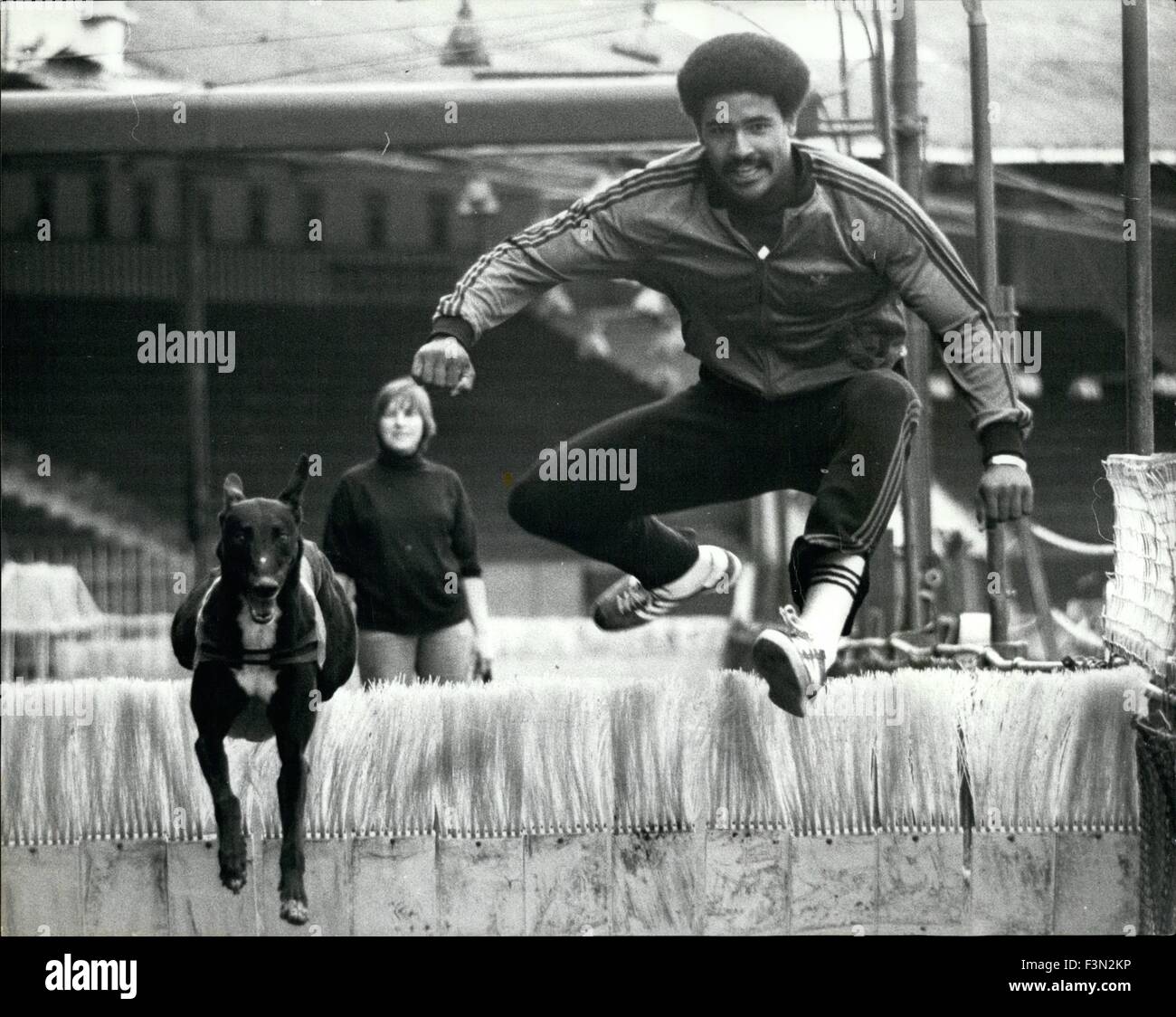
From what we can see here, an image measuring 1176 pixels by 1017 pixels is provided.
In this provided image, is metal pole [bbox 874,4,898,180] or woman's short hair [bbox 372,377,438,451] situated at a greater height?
metal pole [bbox 874,4,898,180]

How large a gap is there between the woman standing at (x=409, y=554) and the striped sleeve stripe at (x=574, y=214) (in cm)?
35

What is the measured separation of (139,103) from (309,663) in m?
1.94

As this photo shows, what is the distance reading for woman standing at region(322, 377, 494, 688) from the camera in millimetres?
7273

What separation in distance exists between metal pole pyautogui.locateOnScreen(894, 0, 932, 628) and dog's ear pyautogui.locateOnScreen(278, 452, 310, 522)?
1874mm

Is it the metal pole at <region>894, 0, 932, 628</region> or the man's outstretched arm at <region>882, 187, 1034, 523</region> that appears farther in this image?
the metal pole at <region>894, 0, 932, 628</region>

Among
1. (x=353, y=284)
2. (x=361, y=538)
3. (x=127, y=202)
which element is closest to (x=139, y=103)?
(x=127, y=202)

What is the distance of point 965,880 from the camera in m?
6.96

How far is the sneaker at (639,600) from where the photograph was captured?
7.30 meters

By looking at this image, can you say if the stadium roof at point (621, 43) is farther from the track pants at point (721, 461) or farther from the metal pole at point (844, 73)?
the track pants at point (721, 461)

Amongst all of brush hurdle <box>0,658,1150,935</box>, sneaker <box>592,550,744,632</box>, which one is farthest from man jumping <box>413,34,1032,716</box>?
brush hurdle <box>0,658,1150,935</box>

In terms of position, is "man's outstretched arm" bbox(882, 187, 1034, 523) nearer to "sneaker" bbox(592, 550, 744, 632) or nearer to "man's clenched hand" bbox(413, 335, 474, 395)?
"sneaker" bbox(592, 550, 744, 632)

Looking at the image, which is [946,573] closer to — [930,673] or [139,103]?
[930,673]

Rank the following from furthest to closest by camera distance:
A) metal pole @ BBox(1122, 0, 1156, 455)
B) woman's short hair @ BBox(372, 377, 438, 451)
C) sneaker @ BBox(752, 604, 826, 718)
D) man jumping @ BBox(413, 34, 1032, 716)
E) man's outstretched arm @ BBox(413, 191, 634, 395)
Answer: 1. woman's short hair @ BBox(372, 377, 438, 451)
2. metal pole @ BBox(1122, 0, 1156, 455)
3. man's outstretched arm @ BBox(413, 191, 634, 395)
4. man jumping @ BBox(413, 34, 1032, 716)
5. sneaker @ BBox(752, 604, 826, 718)

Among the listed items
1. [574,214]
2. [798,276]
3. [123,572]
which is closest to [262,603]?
[123,572]
